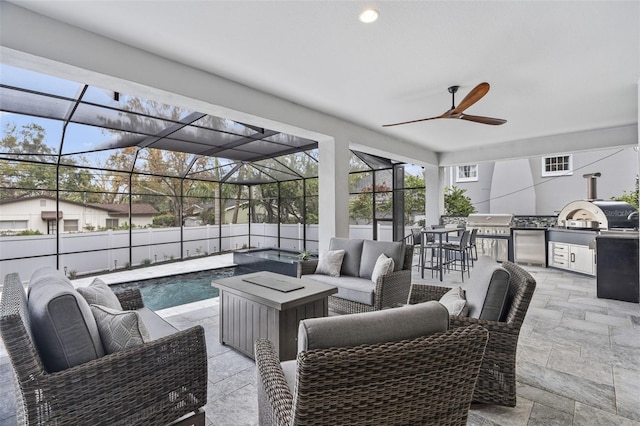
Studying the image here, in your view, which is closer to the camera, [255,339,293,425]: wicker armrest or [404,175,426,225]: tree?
[255,339,293,425]: wicker armrest

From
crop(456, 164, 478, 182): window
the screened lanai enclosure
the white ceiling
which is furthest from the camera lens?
crop(456, 164, 478, 182): window

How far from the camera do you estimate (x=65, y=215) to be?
6766 mm

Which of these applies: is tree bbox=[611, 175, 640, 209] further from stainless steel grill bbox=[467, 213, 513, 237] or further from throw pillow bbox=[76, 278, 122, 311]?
throw pillow bbox=[76, 278, 122, 311]

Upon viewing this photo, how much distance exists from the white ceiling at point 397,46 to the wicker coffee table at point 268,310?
235cm

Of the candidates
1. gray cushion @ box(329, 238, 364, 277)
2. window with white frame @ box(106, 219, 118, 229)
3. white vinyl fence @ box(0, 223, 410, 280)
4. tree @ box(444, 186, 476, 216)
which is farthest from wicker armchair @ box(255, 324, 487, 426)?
tree @ box(444, 186, 476, 216)

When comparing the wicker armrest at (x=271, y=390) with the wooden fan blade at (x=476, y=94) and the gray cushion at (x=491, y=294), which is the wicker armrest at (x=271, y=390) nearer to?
the gray cushion at (x=491, y=294)

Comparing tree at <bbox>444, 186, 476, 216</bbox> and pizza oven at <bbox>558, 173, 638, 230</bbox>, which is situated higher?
tree at <bbox>444, 186, 476, 216</bbox>

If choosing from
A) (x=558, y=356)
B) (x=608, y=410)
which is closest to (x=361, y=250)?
(x=558, y=356)

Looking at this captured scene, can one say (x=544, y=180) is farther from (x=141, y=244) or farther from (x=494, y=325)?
(x=141, y=244)

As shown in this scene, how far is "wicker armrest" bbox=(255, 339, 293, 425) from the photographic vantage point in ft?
3.87

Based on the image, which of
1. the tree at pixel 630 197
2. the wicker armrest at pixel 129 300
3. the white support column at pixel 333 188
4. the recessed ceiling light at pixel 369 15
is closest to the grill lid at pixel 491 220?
the tree at pixel 630 197

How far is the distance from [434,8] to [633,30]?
1.98 m

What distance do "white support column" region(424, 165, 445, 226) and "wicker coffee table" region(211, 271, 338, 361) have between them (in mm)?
6149

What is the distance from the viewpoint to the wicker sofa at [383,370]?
96 cm
